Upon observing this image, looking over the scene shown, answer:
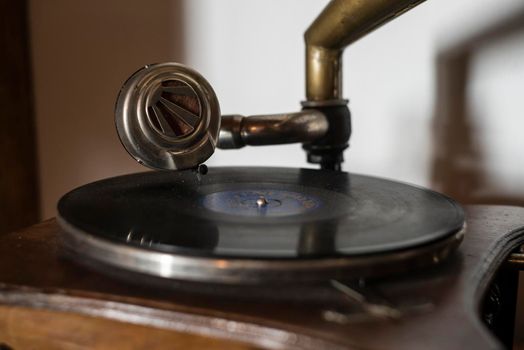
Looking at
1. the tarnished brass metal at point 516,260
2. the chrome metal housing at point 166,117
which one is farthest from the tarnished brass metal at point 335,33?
the tarnished brass metal at point 516,260

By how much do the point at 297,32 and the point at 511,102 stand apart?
579 millimetres

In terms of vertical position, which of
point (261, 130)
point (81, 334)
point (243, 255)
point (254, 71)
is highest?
point (254, 71)

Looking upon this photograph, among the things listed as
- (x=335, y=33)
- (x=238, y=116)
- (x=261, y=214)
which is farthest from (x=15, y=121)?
(x=261, y=214)

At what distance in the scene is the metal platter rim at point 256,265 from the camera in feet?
2.30

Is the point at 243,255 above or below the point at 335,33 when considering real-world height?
below

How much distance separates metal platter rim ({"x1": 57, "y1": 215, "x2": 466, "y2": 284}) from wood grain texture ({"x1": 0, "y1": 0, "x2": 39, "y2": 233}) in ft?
4.23

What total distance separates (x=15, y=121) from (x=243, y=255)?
1460mm

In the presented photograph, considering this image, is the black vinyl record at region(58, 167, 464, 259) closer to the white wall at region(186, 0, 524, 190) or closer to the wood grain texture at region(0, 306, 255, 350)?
the wood grain texture at region(0, 306, 255, 350)

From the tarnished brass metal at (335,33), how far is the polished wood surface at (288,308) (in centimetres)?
55

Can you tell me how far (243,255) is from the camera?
0.71 meters

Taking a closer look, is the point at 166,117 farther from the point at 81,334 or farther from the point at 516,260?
the point at 516,260

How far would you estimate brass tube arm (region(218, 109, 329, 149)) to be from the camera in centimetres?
117

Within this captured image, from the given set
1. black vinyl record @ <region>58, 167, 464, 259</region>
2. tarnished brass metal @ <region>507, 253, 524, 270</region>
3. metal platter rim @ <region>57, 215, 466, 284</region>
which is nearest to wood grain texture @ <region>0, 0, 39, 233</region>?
black vinyl record @ <region>58, 167, 464, 259</region>

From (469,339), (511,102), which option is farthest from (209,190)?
(511,102)
